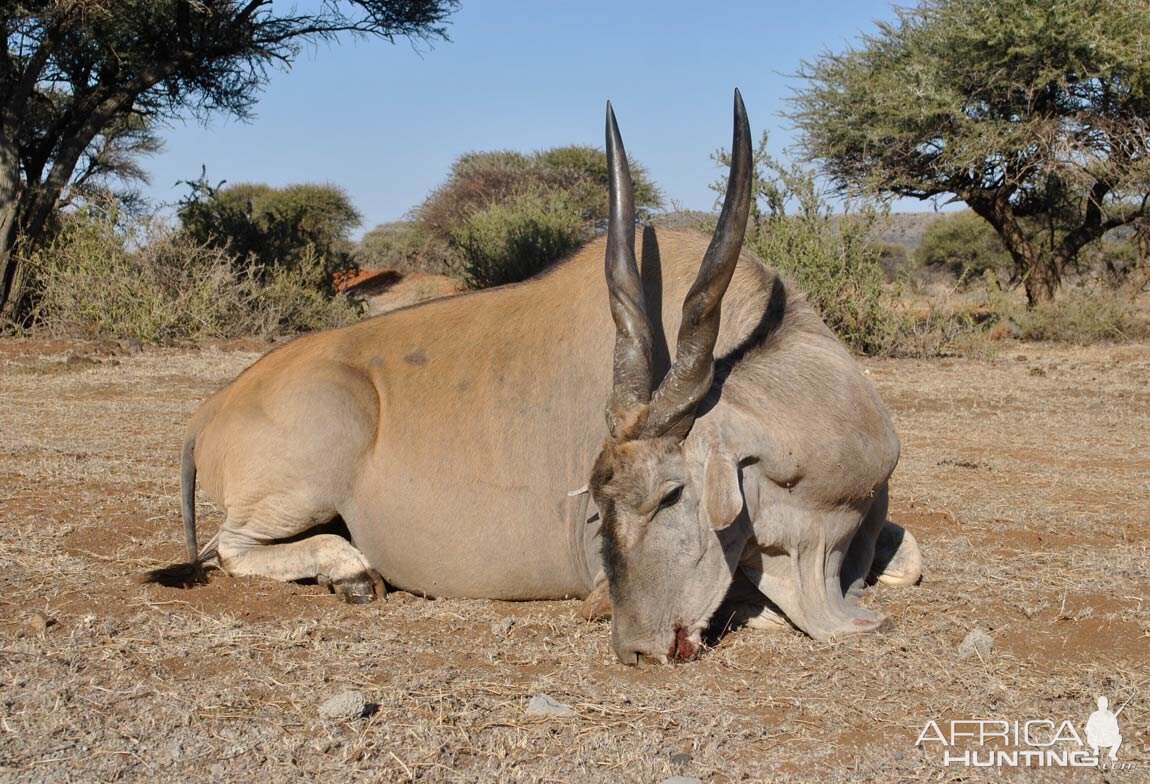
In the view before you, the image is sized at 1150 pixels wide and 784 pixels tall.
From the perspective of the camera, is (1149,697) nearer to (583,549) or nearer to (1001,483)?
(583,549)

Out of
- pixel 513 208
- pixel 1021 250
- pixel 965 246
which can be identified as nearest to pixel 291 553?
pixel 513 208

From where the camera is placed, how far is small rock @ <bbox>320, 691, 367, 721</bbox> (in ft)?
9.12

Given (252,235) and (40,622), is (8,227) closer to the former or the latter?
(252,235)

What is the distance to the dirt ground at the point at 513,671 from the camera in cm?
257

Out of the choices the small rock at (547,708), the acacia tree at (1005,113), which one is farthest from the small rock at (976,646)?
the acacia tree at (1005,113)

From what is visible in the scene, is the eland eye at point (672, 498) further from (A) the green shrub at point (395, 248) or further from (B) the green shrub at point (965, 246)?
(B) the green shrub at point (965, 246)

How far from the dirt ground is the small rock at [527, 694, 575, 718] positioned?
0.03 metres

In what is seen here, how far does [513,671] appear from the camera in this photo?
324 centimetres

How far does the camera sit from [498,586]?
403 cm

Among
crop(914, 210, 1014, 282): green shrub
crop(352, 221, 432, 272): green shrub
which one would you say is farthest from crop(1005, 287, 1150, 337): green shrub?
crop(914, 210, 1014, 282): green shrub

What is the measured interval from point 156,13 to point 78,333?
4158 mm

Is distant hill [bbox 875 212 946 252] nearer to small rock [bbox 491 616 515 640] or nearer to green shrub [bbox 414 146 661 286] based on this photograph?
green shrub [bbox 414 146 661 286]

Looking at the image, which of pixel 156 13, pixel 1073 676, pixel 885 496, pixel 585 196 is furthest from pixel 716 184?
pixel 585 196

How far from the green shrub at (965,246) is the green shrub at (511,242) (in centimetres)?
1809
